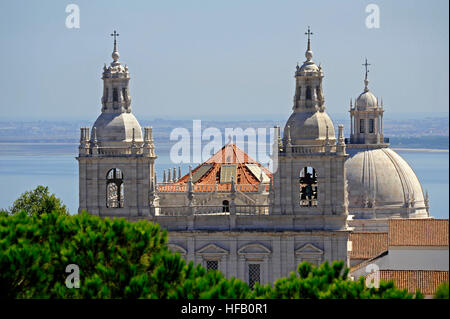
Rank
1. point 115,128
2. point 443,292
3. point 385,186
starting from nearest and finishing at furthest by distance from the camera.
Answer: point 443,292 < point 115,128 < point 385,186

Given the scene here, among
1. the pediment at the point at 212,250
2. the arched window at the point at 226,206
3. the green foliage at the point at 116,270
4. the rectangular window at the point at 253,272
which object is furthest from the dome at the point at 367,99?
the green foliage at the point at 116,270

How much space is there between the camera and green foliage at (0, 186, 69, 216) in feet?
385

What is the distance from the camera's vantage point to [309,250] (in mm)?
88438

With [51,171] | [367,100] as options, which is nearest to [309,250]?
[367,100]

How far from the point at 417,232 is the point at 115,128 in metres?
18.6

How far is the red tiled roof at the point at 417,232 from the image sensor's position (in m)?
89.9

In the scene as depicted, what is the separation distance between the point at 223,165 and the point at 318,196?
1107 centimetres

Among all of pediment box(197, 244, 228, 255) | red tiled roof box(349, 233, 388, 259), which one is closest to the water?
red tiled roof box(349, 233, 388, 259)

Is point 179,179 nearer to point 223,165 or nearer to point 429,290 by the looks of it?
point 223,165

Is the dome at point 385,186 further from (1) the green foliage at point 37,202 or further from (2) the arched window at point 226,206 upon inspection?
(2) the arched window at point 226,206

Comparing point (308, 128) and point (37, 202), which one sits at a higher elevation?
point (308, 128)

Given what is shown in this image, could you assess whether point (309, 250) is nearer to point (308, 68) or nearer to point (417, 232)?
point (417, 232)
